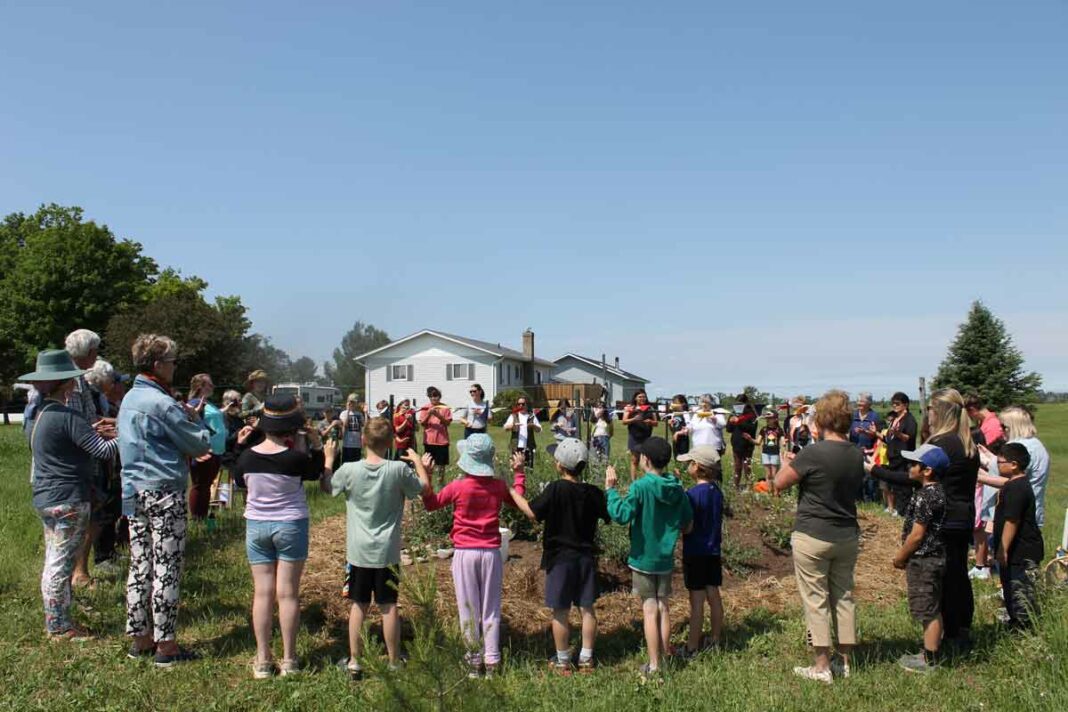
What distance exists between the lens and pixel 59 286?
44.9 m

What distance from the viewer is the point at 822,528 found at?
15.8ft

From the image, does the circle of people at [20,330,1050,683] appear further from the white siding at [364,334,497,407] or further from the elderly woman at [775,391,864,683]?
the white siding at [364,334,497,407]

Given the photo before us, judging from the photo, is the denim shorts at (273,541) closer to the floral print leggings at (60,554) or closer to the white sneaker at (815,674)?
the floral print leggings at (60,554)

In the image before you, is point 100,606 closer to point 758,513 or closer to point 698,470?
point 698,470

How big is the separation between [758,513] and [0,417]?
4708cm

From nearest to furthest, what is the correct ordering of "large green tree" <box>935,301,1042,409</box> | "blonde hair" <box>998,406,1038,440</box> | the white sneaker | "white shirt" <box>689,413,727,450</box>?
the white sneaker < "blonde hair" <box>998,406,1038,440</box> < "white shirt" <box>689,413,727,450</box> < "large green tree" <box>935,301,1042,409</box>

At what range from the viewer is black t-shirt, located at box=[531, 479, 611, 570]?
521cm

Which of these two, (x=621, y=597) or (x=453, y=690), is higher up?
(x=453, y=690)

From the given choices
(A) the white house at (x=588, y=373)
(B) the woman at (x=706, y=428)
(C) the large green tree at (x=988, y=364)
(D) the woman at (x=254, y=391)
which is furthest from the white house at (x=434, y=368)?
(D) the woman at (x=254, y=391)

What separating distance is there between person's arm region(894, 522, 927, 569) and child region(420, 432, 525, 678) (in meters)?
2.66

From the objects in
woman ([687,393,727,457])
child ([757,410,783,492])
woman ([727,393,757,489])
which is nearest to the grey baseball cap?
woman ([687,393,727,457])

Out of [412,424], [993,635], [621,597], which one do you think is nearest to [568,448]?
[621,597]

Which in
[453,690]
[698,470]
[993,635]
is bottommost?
[993,635]

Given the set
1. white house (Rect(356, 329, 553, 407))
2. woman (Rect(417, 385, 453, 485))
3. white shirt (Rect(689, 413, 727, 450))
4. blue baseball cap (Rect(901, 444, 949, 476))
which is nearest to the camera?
blue baseball cap (Rect(901, 444, 949, 476))
